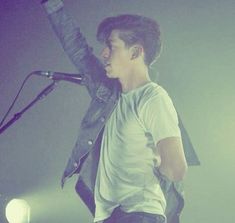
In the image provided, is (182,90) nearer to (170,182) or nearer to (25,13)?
(170,182)

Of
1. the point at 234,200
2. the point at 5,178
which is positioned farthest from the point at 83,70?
the point at 234,200

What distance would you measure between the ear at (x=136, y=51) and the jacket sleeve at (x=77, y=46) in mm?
182

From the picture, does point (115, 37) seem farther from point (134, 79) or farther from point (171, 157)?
point (171, 157)

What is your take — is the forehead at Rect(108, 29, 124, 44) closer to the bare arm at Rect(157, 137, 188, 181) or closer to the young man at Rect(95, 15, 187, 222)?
the young man at Rect(95, 15, 187, 222)

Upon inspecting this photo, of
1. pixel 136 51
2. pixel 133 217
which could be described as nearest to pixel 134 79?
pixel 136 51

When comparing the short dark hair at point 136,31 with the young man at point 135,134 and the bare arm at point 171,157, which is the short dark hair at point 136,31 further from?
the bare arm at point 171,157

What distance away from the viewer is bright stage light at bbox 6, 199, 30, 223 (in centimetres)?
251

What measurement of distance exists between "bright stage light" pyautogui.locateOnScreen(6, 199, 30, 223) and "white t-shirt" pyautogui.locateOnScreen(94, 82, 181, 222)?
1.45ft

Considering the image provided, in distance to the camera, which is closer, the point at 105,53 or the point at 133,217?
the point at 133,217

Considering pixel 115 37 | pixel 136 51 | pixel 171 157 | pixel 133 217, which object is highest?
pixel 115 37

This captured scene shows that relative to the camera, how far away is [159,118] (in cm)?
229

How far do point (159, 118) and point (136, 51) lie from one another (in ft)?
1.44

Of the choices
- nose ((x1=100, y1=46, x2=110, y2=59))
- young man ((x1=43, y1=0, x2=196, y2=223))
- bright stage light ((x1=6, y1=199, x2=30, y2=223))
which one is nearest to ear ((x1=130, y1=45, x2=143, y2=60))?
young man ((x1=43, y1=0, x2=196, y2=223))

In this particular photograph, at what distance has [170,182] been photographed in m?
2.26
